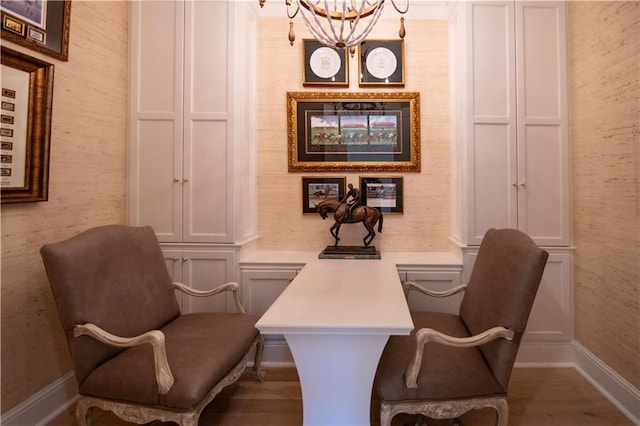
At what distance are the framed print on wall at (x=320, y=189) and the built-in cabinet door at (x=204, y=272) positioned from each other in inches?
32.3

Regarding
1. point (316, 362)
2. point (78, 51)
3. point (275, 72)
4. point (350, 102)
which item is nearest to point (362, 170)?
point (350, 102)

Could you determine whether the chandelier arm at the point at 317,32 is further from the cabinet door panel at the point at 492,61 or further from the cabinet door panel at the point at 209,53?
the cabinet door panel at the point at 492,61

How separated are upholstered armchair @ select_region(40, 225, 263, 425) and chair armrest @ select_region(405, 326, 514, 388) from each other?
94 centimetres

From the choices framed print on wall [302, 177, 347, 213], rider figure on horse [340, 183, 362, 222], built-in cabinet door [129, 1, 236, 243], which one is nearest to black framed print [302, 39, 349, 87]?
built-in cabinet door [129, 1, 236, 243]

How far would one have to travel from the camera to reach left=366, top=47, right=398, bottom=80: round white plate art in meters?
2.99

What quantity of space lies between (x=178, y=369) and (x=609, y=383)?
8.98ft

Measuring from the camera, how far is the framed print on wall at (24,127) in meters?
1.75

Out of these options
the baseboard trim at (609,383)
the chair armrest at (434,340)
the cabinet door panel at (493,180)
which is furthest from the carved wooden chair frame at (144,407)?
the baseboard trim at (609,383)

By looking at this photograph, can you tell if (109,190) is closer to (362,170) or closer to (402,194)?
(362,170)

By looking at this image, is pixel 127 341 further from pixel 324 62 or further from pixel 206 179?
pixel 324 62

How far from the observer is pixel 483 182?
2.67 metres

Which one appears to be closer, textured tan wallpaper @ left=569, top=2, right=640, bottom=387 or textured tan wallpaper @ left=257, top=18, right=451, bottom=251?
textured tan wallpaper @ left=569, top=2, right=640, bottom=387

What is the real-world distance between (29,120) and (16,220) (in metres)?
0.56

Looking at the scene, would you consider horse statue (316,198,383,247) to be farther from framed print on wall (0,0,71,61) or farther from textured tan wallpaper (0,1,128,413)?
framed print on wall (0,0,71,61)
